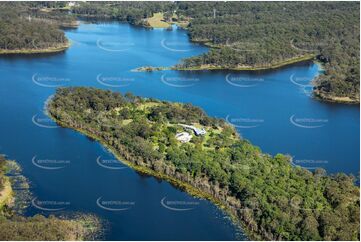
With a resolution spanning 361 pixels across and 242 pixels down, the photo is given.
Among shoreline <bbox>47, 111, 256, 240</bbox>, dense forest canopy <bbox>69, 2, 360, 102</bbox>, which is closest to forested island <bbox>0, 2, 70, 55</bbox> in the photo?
dense forest canopy <bbox>69, 2, 360, 102</bbox>

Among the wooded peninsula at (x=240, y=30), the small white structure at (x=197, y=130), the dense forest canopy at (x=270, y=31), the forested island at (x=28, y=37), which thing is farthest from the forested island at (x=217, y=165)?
the forested island at (x=28, y=37)

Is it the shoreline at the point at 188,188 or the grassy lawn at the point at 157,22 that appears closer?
the shoreline at the point at 188,188

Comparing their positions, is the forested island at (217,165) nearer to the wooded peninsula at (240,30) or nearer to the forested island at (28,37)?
the wooded peninsula at (240,30)

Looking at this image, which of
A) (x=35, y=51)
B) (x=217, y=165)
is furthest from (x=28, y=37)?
(x=217, y=165)

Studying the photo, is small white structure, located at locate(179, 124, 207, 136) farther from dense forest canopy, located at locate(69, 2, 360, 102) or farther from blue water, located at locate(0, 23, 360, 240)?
dense forest canopy, located at locate(69, 2, 360, 102)

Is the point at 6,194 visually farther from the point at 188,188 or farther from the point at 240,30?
the point at 240,30

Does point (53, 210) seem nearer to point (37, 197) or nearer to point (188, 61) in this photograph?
point (37, 197)
